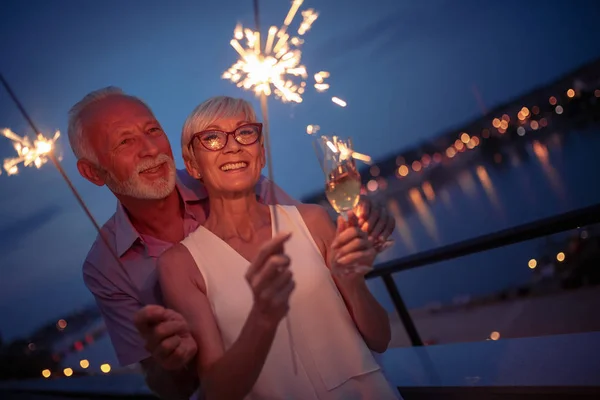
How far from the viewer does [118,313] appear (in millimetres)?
2223

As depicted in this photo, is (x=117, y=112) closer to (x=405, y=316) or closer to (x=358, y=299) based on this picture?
(x=358, y=299)

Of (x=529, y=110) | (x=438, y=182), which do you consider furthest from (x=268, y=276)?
(x=529, y=110)

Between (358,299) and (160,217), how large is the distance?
908 millimetres

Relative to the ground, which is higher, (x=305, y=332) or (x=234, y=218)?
(x=234, y=218)

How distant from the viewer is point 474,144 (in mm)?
70125

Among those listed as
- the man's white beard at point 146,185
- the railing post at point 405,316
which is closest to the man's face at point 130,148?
the man's white beard at point 146,185

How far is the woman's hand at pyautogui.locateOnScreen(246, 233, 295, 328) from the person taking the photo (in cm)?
128

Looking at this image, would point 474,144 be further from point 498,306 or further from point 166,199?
point 166,199

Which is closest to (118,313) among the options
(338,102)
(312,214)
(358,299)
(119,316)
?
(119,316)

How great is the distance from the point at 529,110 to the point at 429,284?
57.2 m

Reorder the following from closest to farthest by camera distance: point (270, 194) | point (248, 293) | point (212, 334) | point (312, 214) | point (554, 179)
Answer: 1. point (212, 334)
2. point (248, 293)
3. point (312, 214)
4. point (270, 194)
5. point (554, 179)

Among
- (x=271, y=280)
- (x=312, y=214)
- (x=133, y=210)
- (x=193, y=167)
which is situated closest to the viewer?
(x=271, y=280)

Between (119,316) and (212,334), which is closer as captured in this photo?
(212,334)

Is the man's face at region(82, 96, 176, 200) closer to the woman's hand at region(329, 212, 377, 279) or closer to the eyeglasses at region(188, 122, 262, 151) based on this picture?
the eyeglasses at region(188, 122, 262, 151)
